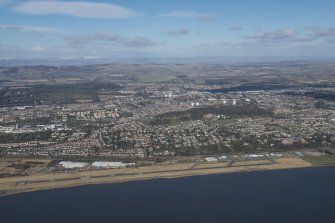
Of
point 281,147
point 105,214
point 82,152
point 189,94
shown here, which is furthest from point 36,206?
point 189,94

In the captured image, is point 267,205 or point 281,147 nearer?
point 267,205

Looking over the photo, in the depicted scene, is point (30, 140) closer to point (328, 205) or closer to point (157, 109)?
point (157, 109)

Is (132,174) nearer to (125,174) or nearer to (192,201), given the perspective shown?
(125,174)

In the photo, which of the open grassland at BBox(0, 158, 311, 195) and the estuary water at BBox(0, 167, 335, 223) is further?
the open grassland at BBox(0, 158, 311, 195)

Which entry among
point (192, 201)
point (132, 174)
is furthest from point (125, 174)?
point (192, 201)
